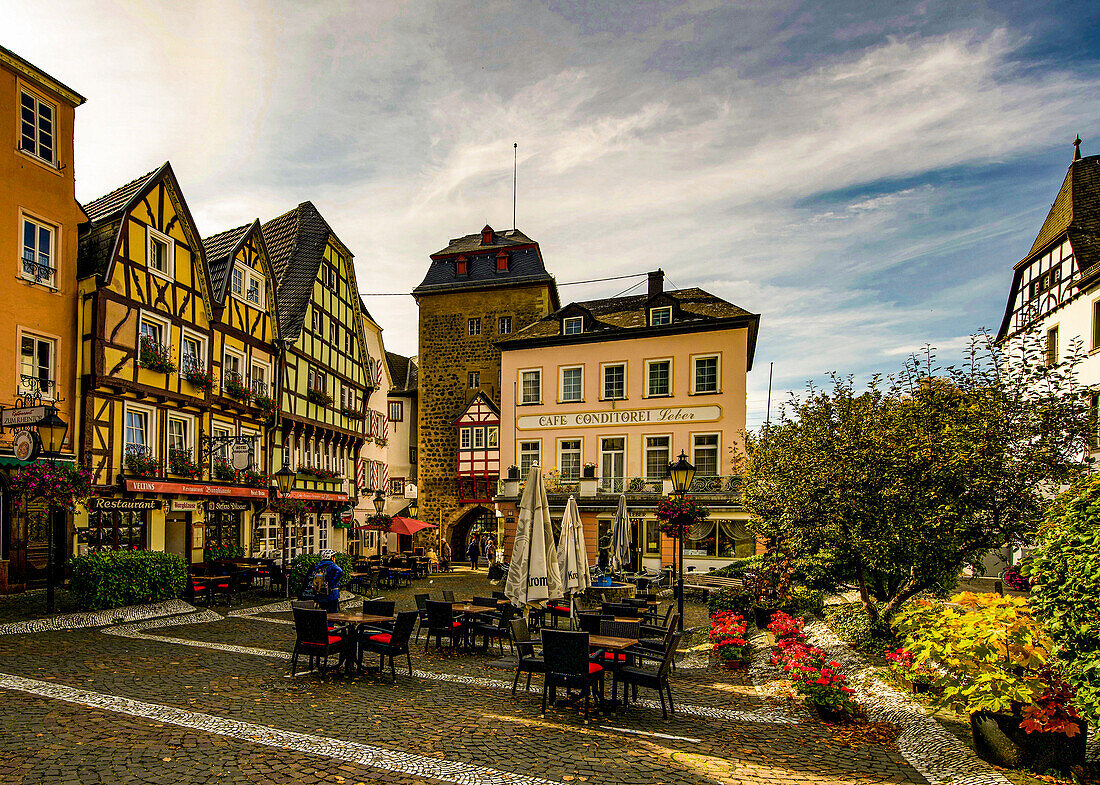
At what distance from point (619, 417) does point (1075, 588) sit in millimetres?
27809

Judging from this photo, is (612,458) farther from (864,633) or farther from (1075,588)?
(1075,588)

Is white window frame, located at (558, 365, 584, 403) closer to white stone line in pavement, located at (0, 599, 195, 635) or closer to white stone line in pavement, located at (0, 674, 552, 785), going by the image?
white stone line in pavement, located at (0, 599, 195, 635)

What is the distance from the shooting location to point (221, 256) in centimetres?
2512

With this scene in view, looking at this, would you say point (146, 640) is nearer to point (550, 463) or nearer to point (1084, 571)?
point (1084, 571)

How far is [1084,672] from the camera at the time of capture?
5.90m

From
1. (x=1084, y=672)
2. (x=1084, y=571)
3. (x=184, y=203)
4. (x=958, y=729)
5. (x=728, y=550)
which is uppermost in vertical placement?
(x=184, y=203)

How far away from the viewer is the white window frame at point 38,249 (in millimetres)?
17330

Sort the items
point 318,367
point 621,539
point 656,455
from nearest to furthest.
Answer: point 621,539 → point 318,367 → point 656,455

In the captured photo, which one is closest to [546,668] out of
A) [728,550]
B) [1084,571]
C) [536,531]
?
[536,531]

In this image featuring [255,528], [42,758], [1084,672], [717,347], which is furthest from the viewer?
[717,347]

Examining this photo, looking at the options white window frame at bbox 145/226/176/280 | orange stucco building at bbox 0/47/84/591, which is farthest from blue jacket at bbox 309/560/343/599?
white window frame at bbox 145/226/176/280

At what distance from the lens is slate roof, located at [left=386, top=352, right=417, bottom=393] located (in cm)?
4853

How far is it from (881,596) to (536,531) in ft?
20.1

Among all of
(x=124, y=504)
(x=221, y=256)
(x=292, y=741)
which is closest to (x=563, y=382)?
(x=221, y=256)
